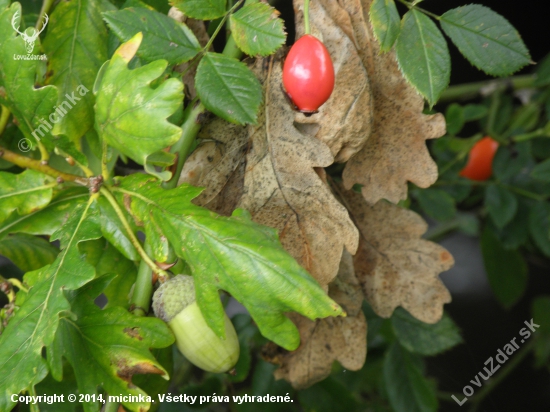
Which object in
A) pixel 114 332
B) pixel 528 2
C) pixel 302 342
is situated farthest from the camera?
pixel 528 2

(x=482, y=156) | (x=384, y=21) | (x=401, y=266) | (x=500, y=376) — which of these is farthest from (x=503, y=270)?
(x=384, y=21)

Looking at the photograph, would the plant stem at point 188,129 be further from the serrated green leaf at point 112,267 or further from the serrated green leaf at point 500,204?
the serrated green leaf at point 500,204

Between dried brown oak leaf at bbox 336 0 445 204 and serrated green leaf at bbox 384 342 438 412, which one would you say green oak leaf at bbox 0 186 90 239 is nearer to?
dried brown oak leaf at bbox 336 0 445 204

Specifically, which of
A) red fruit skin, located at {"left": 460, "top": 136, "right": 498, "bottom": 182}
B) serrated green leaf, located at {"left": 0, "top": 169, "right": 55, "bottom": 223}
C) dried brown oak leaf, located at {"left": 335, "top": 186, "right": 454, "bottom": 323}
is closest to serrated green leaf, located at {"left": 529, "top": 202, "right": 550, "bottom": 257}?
red fruit skin, located at {"left": 460, "top": 136, "right": 498, "bottom": 182}

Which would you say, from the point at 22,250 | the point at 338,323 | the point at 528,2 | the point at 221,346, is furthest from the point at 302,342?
the point at 528,2

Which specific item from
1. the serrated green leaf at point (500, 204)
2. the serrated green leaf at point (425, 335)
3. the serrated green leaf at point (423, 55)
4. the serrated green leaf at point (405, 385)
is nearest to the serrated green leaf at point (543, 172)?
the serrated green leaf at point (500, 204)

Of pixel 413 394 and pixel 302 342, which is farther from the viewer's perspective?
pixel 413 394

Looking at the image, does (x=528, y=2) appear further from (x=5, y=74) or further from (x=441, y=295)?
(x=5, y=74)

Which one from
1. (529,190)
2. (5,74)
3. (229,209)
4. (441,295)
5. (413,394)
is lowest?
(413,394)
